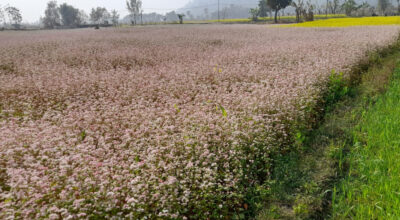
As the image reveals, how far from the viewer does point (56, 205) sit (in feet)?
10.0

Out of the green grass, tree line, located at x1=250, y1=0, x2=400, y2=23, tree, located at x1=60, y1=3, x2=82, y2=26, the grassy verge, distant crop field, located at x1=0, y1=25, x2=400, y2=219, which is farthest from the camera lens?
tree, located at x1=60, y1=3, x2=82, y2=26

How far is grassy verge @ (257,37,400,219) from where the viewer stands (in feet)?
12.6

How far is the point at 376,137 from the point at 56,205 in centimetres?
547

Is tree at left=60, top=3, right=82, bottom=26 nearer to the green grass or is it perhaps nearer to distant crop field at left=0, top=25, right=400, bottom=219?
distant crop field at left=0, top=25, right=400, bottom=219

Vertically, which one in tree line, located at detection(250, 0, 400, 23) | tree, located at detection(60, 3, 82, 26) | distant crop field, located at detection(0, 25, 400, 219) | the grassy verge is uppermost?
tree, located at detection(60, 3, 82, 26)

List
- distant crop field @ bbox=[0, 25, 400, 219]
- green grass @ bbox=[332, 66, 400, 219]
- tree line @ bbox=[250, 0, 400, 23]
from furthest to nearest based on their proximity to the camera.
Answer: tree line @ bbox=[250, 0, 400, 23] → green grass @ bbox=[332, 66, 400, 219] → distant crop field @ bbox=[0, 25, 400, 219]

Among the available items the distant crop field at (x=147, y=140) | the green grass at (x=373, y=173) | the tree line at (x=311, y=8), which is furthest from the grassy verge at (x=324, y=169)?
the tree line at (x=311, y=8)

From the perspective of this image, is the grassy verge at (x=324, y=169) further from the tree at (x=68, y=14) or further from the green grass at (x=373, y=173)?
the tree at (x=68, y=14)

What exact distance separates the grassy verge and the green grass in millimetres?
26

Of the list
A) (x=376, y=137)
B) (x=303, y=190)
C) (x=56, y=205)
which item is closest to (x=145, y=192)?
(x=56, y=205)

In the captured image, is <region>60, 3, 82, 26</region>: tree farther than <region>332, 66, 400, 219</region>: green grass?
Yes

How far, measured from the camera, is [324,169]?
4734 millimetres

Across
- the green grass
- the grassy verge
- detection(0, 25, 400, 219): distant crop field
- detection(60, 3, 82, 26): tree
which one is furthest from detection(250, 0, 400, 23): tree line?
detection(60, 3, 82, 26): tree

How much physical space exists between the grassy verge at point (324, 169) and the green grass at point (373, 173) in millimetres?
26
